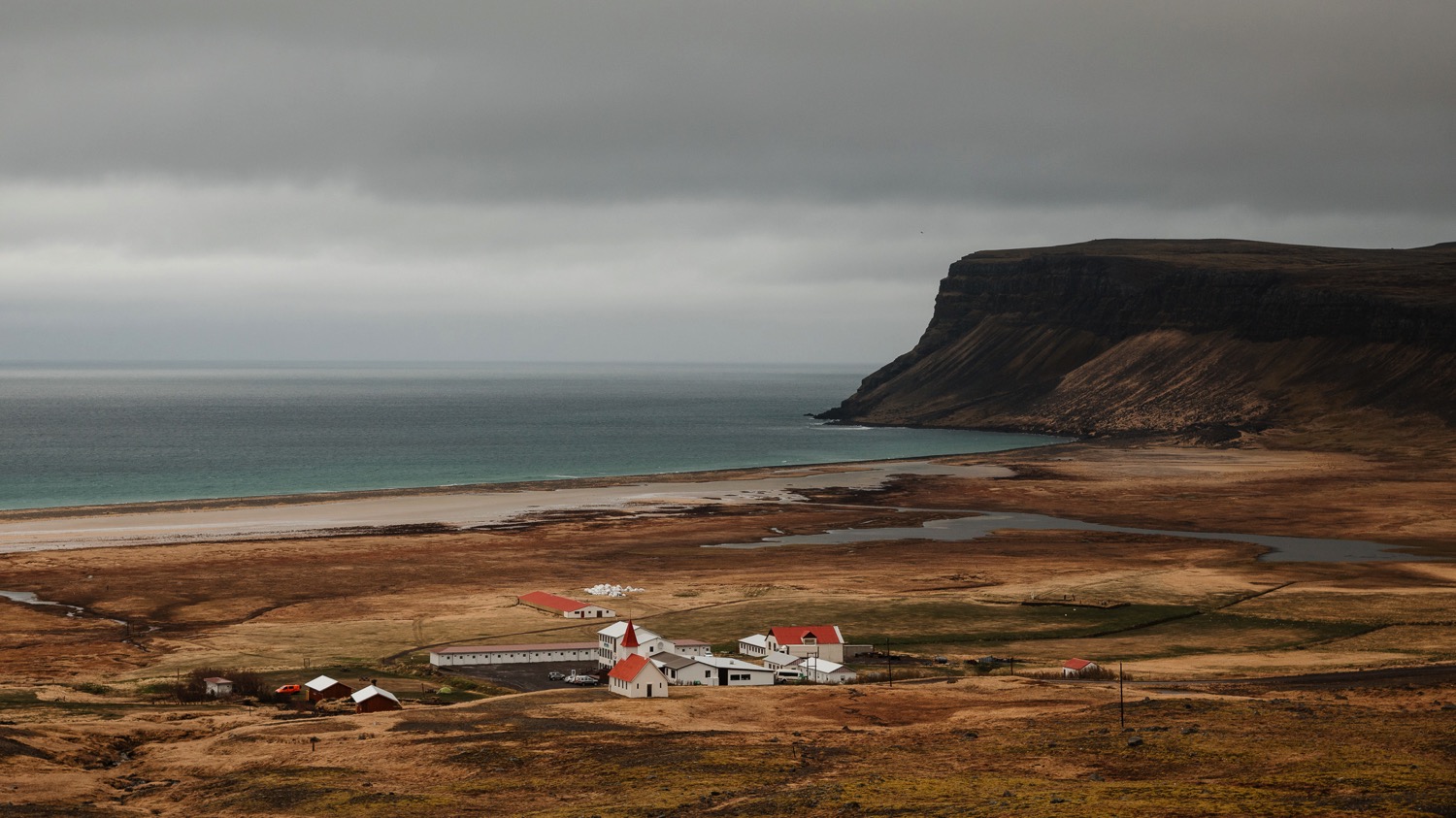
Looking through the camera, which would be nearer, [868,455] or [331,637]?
[331,637]

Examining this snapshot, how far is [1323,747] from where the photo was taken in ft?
139

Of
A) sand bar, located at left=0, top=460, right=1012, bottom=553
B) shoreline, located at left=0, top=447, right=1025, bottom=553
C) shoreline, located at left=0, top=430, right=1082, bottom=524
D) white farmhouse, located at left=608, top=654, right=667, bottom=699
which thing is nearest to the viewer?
white farmhouse, located at left=608, top=654, right=667, bottom=699

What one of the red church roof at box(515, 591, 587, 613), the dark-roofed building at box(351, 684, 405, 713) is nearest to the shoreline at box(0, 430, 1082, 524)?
the red church roof at box(515, 591, 587, 613)

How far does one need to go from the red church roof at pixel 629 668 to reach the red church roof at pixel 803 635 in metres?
9.70

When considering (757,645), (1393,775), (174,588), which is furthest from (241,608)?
(1393,775)

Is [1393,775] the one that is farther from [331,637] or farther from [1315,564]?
[1315,564]

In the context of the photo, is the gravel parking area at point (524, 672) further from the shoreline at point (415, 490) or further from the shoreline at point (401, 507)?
the shoreline at point (415, 490)

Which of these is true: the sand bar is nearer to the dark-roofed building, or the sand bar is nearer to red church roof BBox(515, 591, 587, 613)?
red church roof BBox(515, 591, 587, 613)

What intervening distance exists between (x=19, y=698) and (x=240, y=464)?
119 metres

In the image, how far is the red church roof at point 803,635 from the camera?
64.4 metres

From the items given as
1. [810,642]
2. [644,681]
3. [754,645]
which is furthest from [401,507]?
[644,681]

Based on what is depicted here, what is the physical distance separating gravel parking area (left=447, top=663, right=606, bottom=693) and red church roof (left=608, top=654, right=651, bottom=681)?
3585 mm

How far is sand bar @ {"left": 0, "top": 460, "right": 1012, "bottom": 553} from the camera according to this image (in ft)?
356

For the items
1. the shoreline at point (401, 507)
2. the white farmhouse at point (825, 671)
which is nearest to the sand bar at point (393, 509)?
the shoreline at point (401, 507)
